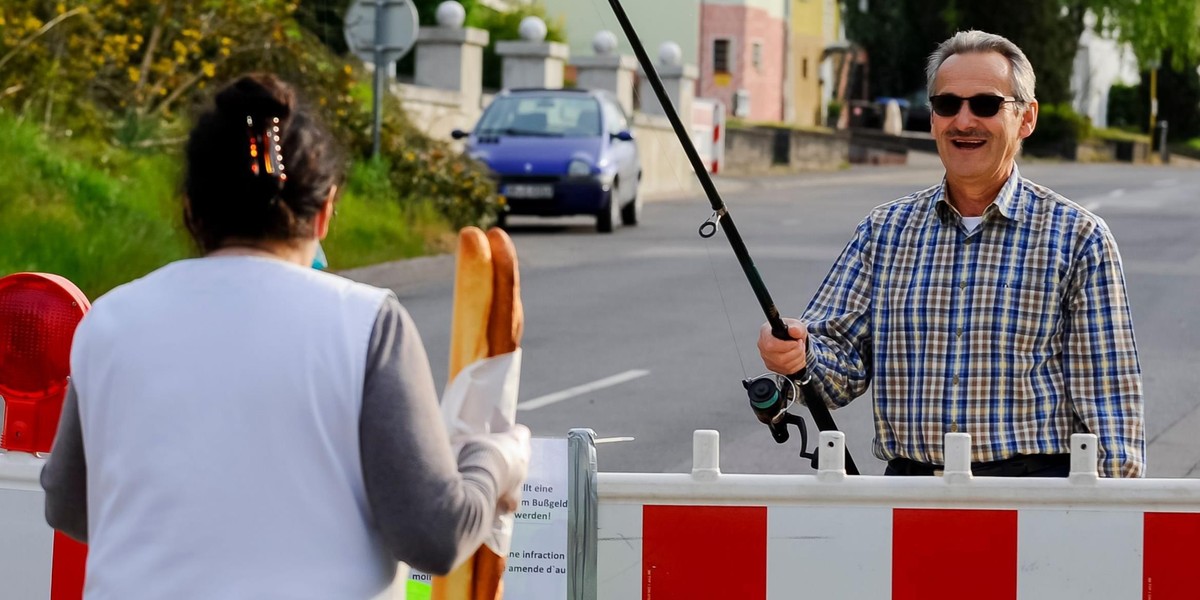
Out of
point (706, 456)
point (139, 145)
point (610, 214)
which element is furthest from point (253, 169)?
point (610, 214)

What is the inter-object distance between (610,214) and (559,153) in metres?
0.98

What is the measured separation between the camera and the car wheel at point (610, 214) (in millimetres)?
23109

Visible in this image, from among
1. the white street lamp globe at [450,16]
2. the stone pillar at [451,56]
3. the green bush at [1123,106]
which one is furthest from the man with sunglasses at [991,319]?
the green bush at [1123,106]

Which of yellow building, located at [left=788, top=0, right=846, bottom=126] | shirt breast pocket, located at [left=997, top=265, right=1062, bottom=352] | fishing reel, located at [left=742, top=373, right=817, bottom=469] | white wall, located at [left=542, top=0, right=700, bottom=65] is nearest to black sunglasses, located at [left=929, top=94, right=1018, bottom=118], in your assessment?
shirt breast pocket, located at [left=997, top=265, right=1062, bottom=352]

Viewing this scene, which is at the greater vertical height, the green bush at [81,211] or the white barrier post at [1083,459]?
A: the white barrier post at [1083,459]

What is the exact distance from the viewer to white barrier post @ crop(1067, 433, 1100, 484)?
11.8 ft

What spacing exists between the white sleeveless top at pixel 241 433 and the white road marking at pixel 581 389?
293 inches

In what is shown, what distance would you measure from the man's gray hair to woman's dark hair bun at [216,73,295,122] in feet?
5.87

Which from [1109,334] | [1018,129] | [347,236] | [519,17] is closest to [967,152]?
[1018,129]

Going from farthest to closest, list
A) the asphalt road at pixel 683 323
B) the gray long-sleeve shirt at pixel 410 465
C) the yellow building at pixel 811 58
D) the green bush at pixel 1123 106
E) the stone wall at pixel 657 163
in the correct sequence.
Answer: the green bush at pixel 1123 106
the yellow building at pixel 811 58
the stone wall at pixel 657 163
the asphalt road at pixel 683 323
the gray long-sleeve shirt at pixel 410 465

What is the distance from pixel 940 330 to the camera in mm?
3855

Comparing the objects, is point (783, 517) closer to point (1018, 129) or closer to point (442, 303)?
point (1018, 129)

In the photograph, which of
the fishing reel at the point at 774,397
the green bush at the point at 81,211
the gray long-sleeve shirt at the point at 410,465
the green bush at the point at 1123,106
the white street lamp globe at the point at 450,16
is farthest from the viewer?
the green bush at the point at 1123,106

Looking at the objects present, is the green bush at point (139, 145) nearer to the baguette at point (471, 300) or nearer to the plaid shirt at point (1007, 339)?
the plaid shirt at point (1007, 339)
